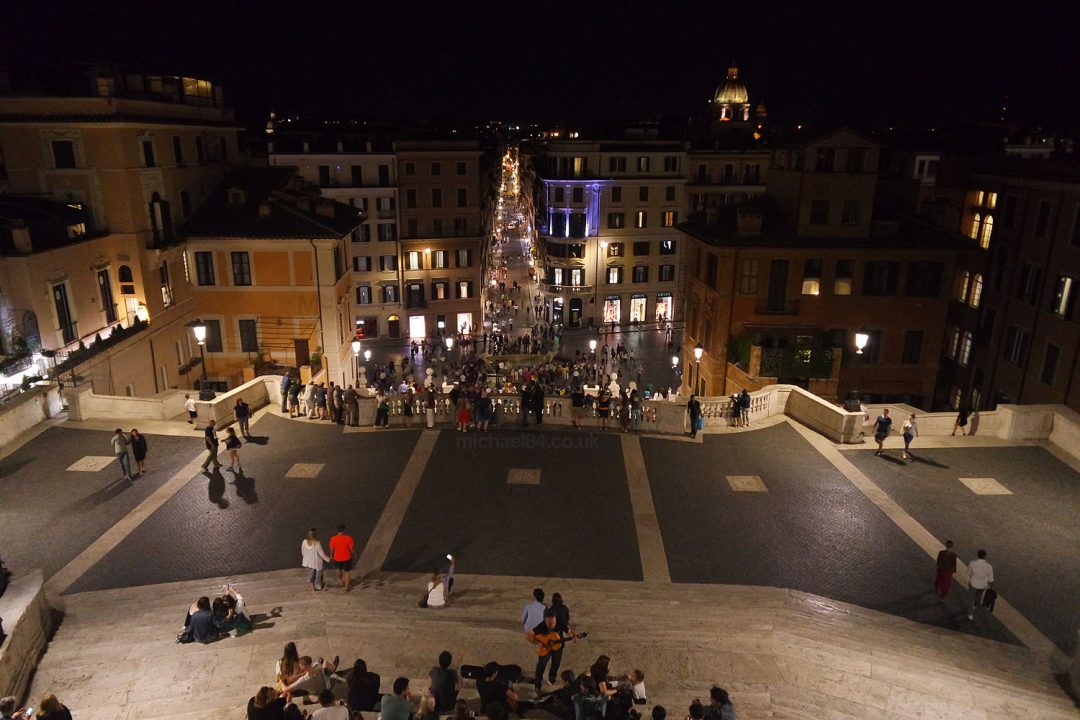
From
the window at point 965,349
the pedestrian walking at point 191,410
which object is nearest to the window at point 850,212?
the window at point 965,349

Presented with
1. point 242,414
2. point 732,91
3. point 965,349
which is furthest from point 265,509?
point 732,91

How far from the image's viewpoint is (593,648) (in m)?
12.7

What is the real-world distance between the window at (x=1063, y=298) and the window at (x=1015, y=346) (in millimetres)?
2212

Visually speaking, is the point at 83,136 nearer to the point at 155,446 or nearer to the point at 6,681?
the point at 155,446

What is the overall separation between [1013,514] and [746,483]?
637 centimetres

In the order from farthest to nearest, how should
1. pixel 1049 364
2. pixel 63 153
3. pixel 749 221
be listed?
pixel 749 221 → pixel 1049 364 → pixel 63 153

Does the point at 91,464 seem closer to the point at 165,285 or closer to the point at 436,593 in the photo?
the point at 436,593

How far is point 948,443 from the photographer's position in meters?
22.4

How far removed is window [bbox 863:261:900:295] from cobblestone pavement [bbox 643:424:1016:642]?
43.3 ft

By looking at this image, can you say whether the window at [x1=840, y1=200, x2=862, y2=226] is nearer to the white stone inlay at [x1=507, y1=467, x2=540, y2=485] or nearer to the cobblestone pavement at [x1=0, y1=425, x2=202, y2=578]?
the white stone inlay at [x1=507, y1=467, x2=540, y2=485]

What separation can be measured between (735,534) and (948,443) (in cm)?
974

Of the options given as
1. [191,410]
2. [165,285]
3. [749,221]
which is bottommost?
[191,410]

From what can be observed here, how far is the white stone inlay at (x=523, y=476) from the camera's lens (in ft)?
63.7

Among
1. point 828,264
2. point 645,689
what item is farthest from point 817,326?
point 645,689
